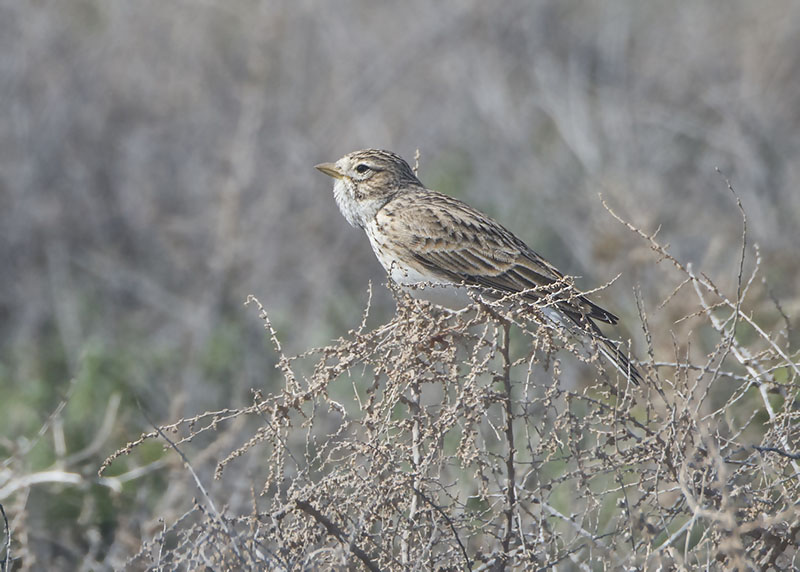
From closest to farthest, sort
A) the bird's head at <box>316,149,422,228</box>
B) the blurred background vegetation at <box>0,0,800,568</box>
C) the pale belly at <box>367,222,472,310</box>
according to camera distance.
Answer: the pale belly at <box>367,222,472,310</box>, the bird's head at <box>316,149,422,228</box>, the blurred background vegetation at <box>0,0,800,568</box>

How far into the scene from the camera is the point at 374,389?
13.9 ft

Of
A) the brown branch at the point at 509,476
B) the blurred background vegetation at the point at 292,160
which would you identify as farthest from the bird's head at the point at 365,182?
the brown branch at the point at 509,476

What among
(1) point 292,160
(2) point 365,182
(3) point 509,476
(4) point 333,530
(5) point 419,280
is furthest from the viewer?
(1) point 292,160

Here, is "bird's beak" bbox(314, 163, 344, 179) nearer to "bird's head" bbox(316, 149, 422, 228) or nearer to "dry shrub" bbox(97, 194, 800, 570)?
"bird's head" bbox(316, 149, 422, 228)

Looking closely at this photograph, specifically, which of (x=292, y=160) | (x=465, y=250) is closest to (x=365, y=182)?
(x=465, y=250)

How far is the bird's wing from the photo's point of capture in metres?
6.75

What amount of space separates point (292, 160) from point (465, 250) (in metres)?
4.72

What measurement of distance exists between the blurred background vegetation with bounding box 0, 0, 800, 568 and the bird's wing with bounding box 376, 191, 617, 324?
1314 mm

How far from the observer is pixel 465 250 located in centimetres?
689

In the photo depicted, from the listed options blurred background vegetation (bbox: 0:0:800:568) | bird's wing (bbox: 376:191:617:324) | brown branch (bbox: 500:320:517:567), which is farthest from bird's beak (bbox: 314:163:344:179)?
brown branch (bbox: 500:320:517:567)

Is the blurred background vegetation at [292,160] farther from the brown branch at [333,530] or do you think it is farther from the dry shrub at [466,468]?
the brown branch at [333,530]

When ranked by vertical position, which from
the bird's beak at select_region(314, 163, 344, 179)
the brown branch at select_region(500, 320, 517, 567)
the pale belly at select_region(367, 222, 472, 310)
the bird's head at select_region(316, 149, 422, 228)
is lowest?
the brown branch at select_region(500, 320, 517, 567)

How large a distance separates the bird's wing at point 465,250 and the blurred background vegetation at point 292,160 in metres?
1.31

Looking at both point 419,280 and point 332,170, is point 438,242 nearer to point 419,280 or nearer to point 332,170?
point 419,280
